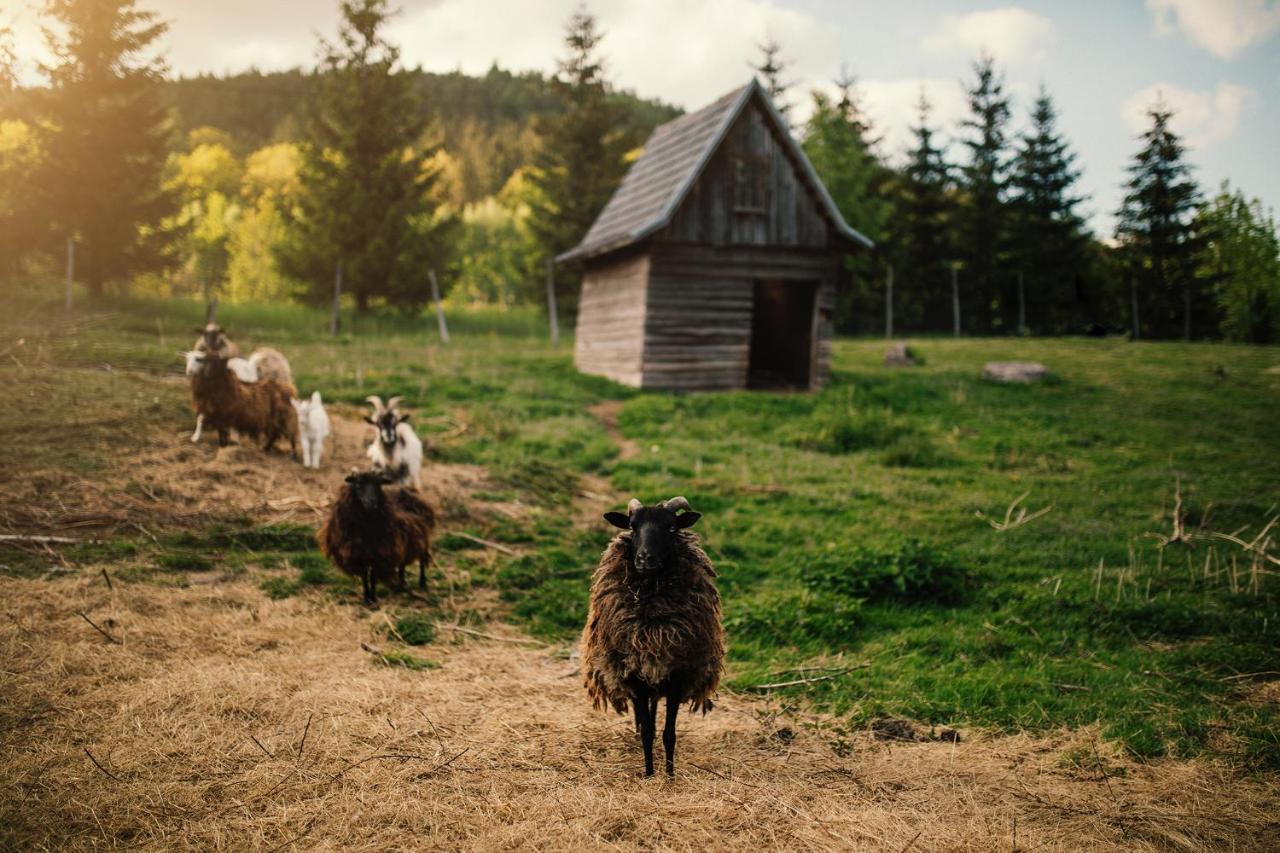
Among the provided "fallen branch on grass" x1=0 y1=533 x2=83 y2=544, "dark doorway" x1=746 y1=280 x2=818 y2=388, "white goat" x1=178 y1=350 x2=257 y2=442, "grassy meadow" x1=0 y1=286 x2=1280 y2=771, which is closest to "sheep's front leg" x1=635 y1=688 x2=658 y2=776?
"grassy meadow" x1=0 y1=286 x2=1280 y2=771

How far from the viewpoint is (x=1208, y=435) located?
13.5 metres

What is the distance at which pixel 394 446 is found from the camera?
27.5ft

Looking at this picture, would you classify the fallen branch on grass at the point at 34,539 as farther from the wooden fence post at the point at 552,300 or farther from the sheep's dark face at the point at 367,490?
the wooden fence post at the point at 552,300

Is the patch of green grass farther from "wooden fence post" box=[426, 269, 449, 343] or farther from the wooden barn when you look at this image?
"wooden fence post" box=[426, 269, 449, 343]

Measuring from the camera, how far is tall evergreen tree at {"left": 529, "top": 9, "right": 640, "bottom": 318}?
33.9 m

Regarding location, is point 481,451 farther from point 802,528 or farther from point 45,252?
point 45,252

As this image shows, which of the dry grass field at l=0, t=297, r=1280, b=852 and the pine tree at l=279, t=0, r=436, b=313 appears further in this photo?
the pine tree at l=279, t=0, r=436, b=313

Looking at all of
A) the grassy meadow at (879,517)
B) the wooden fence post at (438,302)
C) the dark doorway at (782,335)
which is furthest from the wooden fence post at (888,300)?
the wooden fence post at (438,302)

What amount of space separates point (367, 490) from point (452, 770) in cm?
327

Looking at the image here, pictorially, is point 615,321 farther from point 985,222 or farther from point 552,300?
point 985,222

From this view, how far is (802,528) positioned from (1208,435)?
32.5 ft

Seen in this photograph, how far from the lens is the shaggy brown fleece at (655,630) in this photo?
12.9ft

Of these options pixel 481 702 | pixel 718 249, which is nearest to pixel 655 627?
pixel 481 702

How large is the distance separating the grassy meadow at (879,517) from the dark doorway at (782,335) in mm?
1642
